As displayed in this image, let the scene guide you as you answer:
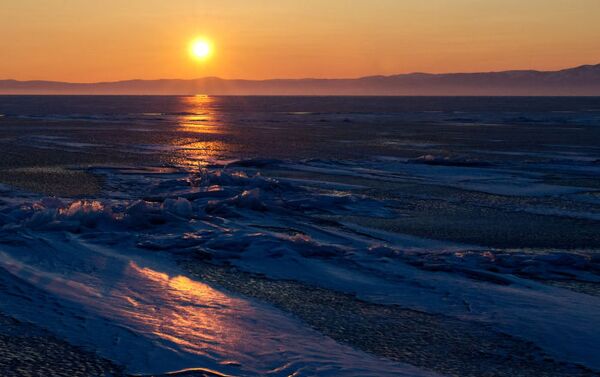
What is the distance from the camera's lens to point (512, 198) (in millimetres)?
12789

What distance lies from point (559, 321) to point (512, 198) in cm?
697

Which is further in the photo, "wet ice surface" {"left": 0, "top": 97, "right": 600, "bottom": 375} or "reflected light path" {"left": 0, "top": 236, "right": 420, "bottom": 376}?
"wet ice surface" {"left": 0, "top": 97, "right": 600, "bottom": 375}

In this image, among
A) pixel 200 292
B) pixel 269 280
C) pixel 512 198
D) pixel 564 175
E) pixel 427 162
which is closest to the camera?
pixel 200 292

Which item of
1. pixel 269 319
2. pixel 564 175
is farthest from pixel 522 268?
pixel 564 175

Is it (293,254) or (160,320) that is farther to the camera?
(293,254)

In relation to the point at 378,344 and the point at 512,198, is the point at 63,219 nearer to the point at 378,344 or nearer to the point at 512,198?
the point at 378,344

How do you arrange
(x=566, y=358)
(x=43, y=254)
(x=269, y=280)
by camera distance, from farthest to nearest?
(x=43, y=254), (x=269, y=280), (x=566, y=358)

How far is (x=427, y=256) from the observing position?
8.27 meters

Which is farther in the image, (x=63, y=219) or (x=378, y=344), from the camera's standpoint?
(x=63, y=219)

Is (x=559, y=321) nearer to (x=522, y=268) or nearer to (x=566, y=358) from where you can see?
(x=566, y=358)

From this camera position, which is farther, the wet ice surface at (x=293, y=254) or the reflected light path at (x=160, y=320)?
the wet ice surface at (x=293, y=254)

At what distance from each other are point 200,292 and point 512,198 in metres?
7.63

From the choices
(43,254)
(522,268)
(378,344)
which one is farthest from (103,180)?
(378,344)

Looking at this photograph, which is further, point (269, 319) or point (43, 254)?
point (43, 254)
